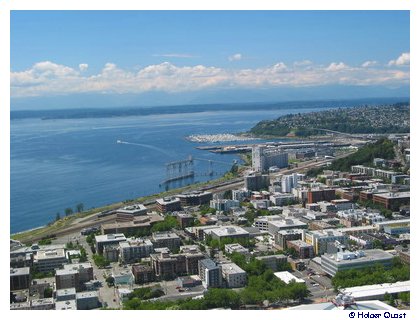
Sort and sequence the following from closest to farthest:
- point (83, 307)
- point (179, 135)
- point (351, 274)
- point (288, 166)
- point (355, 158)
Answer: point (83, 307) < point (351, 274) < point (355, 158) < point (288, 166) < point (179, 135)

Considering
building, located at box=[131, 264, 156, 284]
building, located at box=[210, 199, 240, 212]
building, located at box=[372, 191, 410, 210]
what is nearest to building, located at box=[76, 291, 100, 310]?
building, located at box=[131, 264, 156, 284]

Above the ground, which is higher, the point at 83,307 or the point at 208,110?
the point at 208,110

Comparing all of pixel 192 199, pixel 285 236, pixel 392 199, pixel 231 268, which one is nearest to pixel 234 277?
pixel 231 268

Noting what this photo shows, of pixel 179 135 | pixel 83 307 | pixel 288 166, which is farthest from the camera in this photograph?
pixel 179 135

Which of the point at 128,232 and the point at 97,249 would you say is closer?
the point at 97,249

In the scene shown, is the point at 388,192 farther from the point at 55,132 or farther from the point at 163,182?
the point at 55,132

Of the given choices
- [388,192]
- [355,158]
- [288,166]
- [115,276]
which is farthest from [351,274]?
[288,166]
